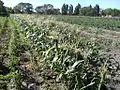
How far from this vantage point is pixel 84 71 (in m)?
5.98

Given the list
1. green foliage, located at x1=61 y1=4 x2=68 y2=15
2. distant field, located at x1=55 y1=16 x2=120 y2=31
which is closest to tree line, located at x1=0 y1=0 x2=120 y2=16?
green foliage, located at x1=61 y1=4 x2=68 y2=15

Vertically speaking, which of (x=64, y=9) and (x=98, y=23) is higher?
(x=98, y=23)

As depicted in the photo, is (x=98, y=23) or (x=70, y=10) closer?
(x=98, y=23)

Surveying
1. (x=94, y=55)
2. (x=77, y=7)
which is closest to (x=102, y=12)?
(x=77, y=7)

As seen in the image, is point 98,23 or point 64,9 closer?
point 98,23

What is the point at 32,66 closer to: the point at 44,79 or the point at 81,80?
the point at 44,79

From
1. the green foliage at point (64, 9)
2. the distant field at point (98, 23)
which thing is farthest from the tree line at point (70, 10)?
the distant field at point (98, 23)

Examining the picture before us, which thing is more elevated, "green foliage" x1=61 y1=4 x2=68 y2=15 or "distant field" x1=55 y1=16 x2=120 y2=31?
"distant field" x1=55 y1=16 x2=120 y2=31

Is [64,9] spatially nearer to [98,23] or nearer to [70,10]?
[70,10]

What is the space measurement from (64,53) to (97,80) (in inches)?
77.7

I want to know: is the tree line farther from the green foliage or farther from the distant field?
the distant field

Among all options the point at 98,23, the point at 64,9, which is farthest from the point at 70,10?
the point at 98,23

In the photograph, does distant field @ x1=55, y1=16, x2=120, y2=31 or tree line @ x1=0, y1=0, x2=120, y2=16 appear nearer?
distant field @ x1=55, y1=16, x2=120, y2=31

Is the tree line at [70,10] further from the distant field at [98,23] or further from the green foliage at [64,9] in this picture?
the distant field at [98,23]
